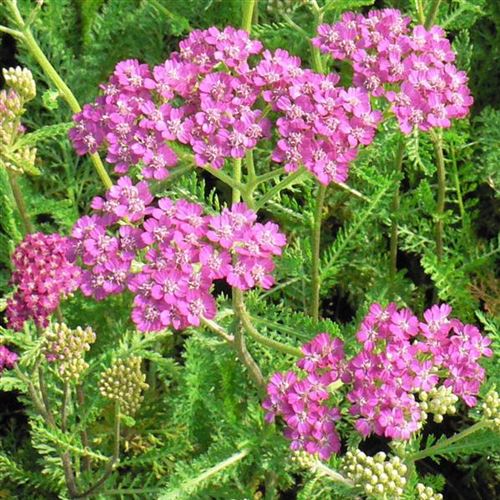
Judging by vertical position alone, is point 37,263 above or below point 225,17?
below

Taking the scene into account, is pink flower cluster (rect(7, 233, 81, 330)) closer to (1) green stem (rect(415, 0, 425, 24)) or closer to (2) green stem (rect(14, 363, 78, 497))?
(2) green stem (rect(14, 363, 78, 497))

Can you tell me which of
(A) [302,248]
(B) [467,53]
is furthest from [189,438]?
(B) [467,53]

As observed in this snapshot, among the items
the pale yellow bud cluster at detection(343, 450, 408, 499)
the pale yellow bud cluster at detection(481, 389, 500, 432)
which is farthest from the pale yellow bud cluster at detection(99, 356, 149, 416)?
the pale yellow bud cluster at detection(481, 389, 500, 432)

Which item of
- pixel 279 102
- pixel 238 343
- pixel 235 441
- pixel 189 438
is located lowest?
pixel 189 438

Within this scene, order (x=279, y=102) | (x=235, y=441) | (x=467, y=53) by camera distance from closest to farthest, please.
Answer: (x=279, y=102)
(x=235, y=441)
(x=467, y=53)

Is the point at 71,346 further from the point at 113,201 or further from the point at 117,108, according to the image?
the point at 117,108

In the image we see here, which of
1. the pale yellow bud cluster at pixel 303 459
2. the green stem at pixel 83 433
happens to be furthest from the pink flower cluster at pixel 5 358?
the pale yellow bud cluster at pixel 303 459
